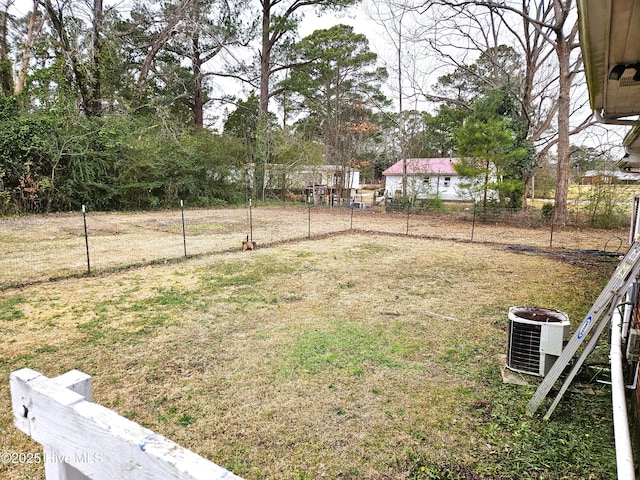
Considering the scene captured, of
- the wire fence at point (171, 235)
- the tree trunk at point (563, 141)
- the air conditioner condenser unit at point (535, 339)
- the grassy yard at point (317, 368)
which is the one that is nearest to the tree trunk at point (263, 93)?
the wire fence at point (171, 235)

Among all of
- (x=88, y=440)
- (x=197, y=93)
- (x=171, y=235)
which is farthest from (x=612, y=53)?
(x=197, y=93)

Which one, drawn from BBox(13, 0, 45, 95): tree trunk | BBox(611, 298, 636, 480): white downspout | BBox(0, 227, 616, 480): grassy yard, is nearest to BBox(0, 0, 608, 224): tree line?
BBox(13, 0, 45, 95): tree trunk

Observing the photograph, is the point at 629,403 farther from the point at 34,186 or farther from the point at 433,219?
the point at 34,186

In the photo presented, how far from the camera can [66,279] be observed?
4961mm

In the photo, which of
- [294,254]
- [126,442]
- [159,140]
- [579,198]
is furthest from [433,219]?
[126,442]

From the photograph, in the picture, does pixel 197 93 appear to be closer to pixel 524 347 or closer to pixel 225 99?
pixel 225 99

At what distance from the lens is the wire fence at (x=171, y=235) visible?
590 centimetres

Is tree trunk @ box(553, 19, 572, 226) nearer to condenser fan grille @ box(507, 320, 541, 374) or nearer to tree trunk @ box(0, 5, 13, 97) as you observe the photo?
condenser fan grille @ box(507, 320, 541, 374)

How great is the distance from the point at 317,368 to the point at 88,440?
2085mm

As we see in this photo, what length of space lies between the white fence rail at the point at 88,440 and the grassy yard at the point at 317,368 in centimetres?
112

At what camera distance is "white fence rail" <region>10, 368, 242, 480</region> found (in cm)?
59

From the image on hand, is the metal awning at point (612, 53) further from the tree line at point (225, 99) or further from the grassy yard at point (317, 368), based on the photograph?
the tree line at point (225, 99)

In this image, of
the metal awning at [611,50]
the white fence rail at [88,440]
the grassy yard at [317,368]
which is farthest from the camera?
the grassy yard at [317,368]

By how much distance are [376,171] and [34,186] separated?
26076 mm
